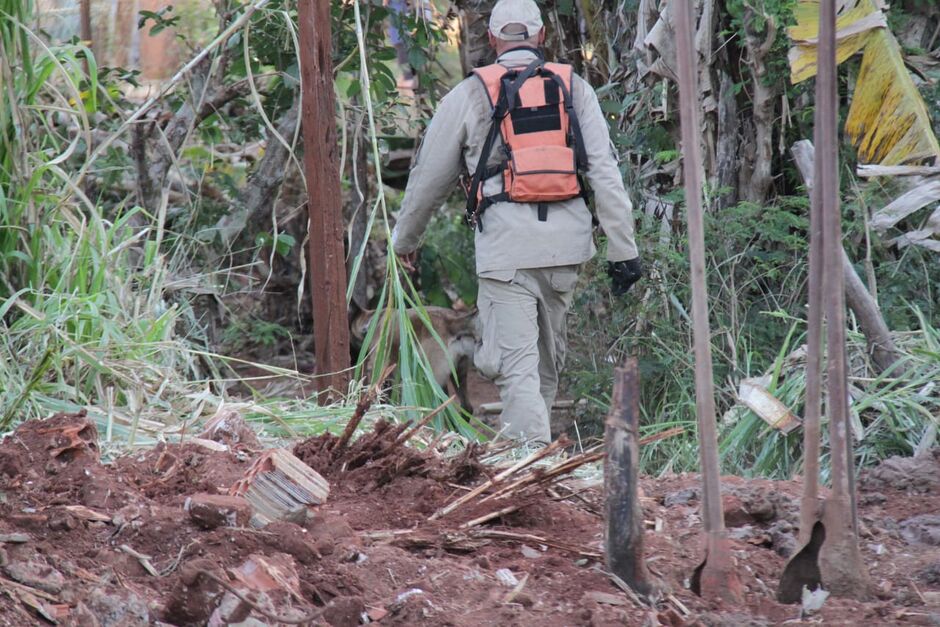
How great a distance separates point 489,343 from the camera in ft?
16.7

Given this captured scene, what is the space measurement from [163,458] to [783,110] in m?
4.44

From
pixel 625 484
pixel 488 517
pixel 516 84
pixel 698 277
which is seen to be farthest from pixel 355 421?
pixel 516 84

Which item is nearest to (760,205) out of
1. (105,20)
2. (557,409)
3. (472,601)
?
(557,409)

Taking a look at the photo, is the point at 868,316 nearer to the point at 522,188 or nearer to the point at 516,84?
the point at 522,188

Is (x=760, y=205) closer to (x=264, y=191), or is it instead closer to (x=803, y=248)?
(x=803, y=248)

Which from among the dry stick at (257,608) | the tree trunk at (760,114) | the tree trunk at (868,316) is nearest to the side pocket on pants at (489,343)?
the tree trunk at (868,316)

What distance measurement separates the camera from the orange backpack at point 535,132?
4754mm

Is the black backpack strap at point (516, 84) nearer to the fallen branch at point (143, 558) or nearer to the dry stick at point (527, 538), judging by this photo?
the dry stick at point (527, 538)

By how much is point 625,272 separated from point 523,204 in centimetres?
61

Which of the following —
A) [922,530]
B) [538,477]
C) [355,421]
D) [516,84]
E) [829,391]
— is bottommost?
[922,530]

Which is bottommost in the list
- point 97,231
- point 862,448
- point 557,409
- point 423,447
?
point 557,409

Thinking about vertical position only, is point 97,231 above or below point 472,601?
above

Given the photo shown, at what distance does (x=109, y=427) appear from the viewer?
141 inches

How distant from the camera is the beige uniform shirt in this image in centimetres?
486
